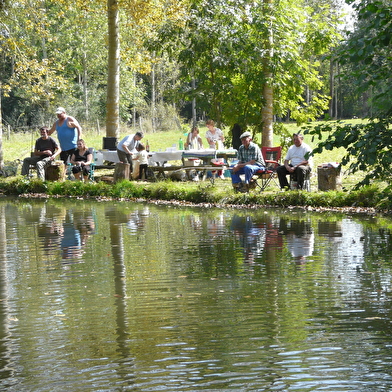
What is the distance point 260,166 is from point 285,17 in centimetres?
641

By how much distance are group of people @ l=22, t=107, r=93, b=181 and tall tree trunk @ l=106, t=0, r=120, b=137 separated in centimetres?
288

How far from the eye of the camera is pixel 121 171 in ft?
64.1

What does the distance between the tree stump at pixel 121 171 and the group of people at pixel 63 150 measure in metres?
0.81

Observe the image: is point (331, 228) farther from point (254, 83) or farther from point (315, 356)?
point (254, 83)

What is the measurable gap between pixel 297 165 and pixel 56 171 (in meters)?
6.51

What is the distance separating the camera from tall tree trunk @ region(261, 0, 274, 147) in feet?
70.3

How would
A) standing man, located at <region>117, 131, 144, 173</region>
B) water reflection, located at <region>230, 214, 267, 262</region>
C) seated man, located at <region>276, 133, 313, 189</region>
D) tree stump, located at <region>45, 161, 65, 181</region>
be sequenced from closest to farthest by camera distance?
water reflection, located at <region>230, 214, 267, 262</region> → seated man, located at <region>276, 133, 313, 189</region> → tree stump, located at <region>45, 161, 65, 181</region> → standing man, located at <region>117, 131, 144, 173</region>

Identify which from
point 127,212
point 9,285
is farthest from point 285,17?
point 9,285

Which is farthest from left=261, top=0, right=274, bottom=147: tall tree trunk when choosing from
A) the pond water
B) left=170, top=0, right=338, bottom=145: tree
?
the pond water

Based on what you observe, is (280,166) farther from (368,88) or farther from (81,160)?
(368,88)

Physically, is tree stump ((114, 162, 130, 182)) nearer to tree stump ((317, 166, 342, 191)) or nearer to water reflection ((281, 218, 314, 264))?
tree stump ((317, 166, 342, 191))

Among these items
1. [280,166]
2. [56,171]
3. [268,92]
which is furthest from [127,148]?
[280,166]

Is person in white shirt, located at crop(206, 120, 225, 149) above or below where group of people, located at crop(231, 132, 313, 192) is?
above

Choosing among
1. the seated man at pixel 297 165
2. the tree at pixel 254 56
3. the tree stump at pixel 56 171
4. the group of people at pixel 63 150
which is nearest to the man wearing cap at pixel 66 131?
the group of people at pixel 63 150
